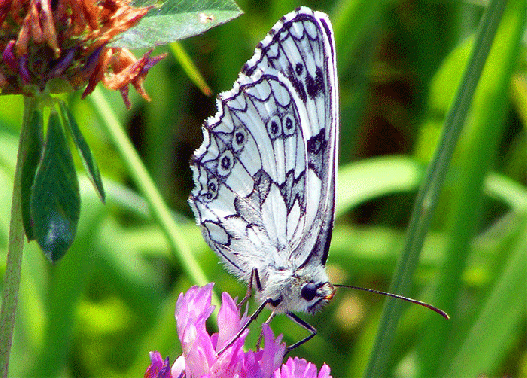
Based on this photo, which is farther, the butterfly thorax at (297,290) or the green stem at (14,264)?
the butterfly thorax at (297,290)

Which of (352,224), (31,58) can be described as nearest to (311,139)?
(31,58)

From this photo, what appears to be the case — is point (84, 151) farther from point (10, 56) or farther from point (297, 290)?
point (297, 290)

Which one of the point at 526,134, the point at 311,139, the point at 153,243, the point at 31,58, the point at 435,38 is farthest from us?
the point at 435,38

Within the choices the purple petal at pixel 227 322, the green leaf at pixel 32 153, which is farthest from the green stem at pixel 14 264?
the purple petal at pixel 227 322

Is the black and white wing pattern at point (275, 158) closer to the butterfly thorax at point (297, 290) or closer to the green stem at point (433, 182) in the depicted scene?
the butterfly thorax at point (297, 290)

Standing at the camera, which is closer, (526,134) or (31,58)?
(31,58)

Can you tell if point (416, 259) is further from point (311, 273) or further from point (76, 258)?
point (76, 258)
